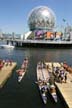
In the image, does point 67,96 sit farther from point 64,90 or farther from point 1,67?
point 1,67

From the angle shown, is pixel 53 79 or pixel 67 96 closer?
pixel 67 96

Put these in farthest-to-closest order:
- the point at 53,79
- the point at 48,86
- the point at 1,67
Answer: the point at 1,67
the point at 53,79
the point at 48,86

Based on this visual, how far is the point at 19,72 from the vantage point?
6231 cm

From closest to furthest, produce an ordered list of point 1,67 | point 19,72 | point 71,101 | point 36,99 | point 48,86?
point 71,101 < point 36,99 < point 48,86 < point 19,72 < point 1,67

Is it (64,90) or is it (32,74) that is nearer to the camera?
(64,90)

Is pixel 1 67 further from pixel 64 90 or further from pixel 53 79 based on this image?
pixel 64 90

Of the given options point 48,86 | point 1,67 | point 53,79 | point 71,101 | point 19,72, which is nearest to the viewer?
point 71,101

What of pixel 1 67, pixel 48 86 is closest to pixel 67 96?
pixel 48 86

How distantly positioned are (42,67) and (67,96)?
91.9 ft

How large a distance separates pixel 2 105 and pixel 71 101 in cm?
916

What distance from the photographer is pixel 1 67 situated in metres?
67.7

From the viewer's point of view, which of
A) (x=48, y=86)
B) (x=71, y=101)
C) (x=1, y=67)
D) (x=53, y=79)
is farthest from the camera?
(x=1, y=67)

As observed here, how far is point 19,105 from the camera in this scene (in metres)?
42.2

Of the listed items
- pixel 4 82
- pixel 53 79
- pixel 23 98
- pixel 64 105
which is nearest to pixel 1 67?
pixel 4 82
